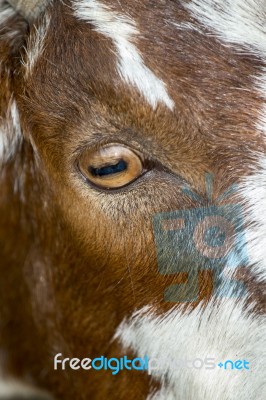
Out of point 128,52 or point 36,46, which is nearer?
point 128,52

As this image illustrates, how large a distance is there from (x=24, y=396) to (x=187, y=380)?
39.5 inches

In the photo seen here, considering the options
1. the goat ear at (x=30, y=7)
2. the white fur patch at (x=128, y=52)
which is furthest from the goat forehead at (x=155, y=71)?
the goat ear at (x=30, y=7)

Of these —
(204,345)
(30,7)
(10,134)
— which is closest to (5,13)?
(30,7)

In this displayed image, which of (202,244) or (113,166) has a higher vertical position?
(113,166)

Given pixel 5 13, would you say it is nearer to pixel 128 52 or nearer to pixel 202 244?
pixel 128 52

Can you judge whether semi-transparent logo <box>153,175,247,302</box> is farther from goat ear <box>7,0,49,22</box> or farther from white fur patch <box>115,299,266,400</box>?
goat ear <box>7,0,49,22</box>

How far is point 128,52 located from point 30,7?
1.05 ft

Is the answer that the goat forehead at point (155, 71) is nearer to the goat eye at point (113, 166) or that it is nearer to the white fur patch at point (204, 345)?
the goat eye at point (113, 166)

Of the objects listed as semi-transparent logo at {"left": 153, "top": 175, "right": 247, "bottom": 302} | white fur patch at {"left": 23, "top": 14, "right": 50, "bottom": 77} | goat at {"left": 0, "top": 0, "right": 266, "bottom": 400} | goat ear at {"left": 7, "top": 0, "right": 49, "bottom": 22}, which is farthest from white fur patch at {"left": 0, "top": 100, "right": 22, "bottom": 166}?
semi-transparent logo at {"left": 153, "top": 175, "right": 247, "bottom": 302}

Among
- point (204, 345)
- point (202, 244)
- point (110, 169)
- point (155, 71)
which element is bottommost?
point (204, 345)

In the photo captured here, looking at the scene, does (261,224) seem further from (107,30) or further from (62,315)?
(62,315)

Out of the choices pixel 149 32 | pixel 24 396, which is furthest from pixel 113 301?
pixel 24 396

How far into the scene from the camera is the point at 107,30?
1478 mm

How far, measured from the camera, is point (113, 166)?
1.47 metres
